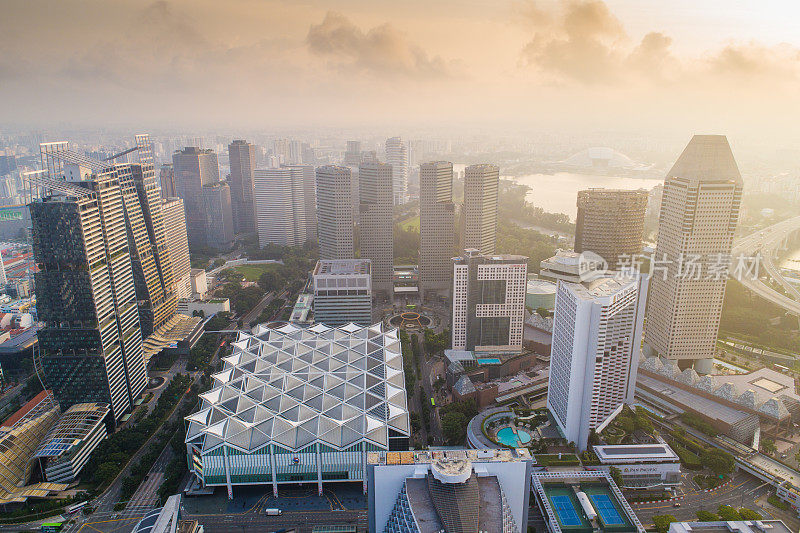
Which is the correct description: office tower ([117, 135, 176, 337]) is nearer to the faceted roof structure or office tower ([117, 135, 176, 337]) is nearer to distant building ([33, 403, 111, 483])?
the faceted roof structure

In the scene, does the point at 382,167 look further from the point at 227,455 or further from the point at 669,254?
the point at 227,455

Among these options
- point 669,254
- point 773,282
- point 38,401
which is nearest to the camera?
point 38,401

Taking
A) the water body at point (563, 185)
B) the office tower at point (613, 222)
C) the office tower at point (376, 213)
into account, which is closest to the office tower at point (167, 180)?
the office tower at point (376, 213)

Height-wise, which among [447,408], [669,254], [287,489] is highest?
[669,254]

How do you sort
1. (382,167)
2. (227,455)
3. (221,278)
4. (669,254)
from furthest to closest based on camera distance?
(221,278) < (382,167) < (669,254) < (227,455)

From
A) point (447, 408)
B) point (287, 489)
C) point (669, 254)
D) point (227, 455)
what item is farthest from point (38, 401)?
point (669, 254)

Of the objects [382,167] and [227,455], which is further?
[382,167]

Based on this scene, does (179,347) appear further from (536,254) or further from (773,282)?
(773,282)

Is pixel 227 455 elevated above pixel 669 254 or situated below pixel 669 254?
below

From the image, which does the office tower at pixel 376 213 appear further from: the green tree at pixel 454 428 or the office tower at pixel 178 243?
the green tree at pixel 454 428
